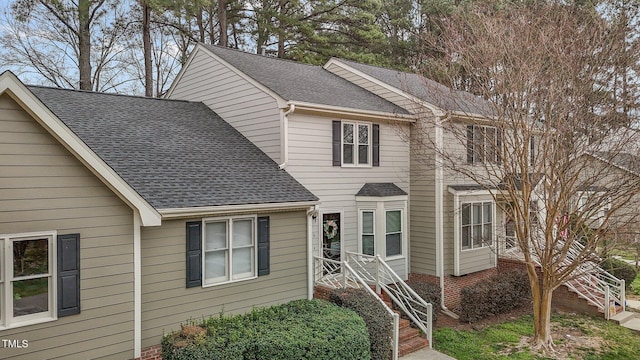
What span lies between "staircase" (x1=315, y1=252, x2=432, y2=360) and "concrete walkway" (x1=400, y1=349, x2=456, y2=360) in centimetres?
12

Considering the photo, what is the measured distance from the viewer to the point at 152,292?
7.81 m

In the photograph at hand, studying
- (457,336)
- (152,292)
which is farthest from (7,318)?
(457,336)

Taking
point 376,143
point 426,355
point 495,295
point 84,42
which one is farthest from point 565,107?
point 84,42

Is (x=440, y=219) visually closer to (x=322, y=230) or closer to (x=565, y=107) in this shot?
(x=322, y=230)

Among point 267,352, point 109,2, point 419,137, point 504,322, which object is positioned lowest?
point 504,322

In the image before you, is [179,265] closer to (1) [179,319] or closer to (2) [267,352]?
(1) [179,319]

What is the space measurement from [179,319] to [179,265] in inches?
41.3

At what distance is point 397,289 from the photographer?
11984 mm

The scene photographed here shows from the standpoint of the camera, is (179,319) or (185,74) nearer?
(179,319)

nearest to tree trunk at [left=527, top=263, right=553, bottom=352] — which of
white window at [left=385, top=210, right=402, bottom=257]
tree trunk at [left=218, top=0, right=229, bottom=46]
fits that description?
white window at [left=385, top=210, right=402, bottom=257]

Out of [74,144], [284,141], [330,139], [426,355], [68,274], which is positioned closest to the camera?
[74,144]

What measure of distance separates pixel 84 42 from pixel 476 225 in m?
18.5

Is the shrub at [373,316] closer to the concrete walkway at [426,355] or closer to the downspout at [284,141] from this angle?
the concrete walkway at [426,355]

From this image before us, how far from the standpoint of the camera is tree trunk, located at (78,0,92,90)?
1855 centimetres
